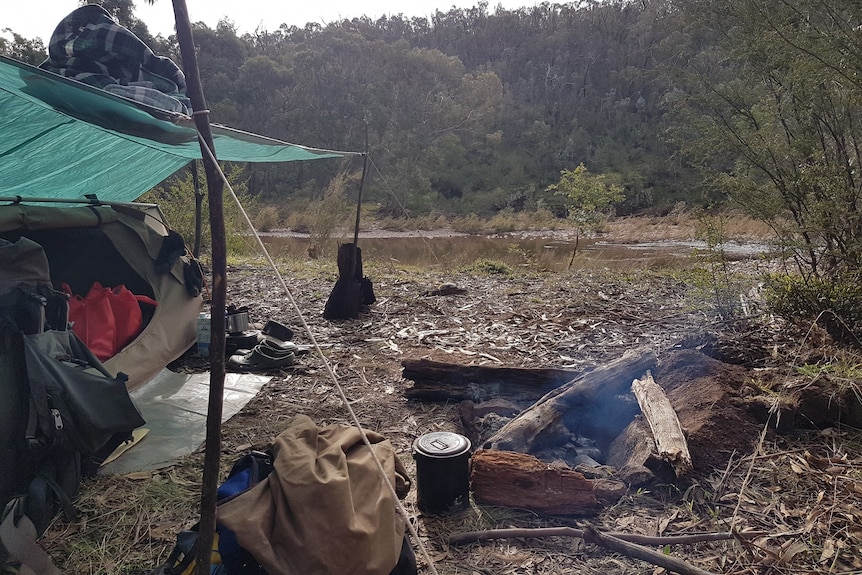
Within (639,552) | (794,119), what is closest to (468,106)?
(794,119)

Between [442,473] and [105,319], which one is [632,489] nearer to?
[442,473]

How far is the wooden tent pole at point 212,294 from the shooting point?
1.48m

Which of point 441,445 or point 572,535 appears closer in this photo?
point 572,535

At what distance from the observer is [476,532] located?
2.10m

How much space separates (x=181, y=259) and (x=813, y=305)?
511 cm

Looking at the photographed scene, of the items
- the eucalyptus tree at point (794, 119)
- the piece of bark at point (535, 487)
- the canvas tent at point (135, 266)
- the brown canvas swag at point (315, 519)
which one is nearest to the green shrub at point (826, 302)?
the eucalyptus tree at point (794, 119)

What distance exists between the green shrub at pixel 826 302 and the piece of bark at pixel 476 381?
1780 millimetres

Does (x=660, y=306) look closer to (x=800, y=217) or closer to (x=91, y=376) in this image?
(x=800, y=217)

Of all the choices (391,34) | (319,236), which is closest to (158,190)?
(319,236)

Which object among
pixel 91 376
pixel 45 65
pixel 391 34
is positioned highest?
pixel 391 34

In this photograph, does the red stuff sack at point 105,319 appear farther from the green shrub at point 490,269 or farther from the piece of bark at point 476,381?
the green shrub at point 490,269

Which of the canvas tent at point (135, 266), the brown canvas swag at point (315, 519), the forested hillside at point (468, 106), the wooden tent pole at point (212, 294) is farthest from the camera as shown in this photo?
the forested hillside at point (468, 106)

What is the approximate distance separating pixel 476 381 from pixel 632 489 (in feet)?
4.35

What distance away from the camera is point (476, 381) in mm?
3445
